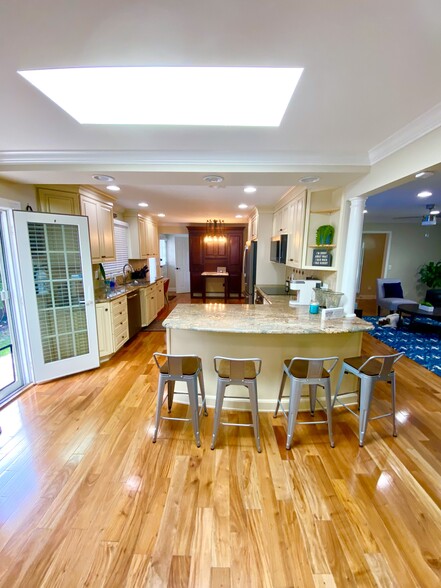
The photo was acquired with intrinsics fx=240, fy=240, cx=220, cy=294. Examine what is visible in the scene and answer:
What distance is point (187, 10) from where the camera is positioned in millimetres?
928

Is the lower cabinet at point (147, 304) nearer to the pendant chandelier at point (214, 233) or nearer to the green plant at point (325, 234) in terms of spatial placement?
the pendant chandelier at point (214, 233)

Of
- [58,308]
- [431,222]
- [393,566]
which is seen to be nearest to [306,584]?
[393,566]

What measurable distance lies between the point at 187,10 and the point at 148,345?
4.03 m

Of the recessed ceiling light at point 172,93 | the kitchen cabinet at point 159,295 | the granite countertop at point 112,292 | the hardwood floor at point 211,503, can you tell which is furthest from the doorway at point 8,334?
the kitchen cabinet at point 159,295

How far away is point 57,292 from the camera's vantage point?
3.08m

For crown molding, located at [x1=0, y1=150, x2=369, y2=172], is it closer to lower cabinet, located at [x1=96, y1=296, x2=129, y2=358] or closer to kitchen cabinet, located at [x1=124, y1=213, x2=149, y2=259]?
lower cabinet, located at [x1=96, y1=296, x2=129, y2=358]

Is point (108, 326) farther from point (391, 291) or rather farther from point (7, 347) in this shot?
point (391, 291)

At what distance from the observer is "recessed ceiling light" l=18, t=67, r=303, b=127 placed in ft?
4.52

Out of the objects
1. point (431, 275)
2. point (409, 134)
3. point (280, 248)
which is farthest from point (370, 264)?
point (409, 134)

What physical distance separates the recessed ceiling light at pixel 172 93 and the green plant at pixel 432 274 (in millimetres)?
7004

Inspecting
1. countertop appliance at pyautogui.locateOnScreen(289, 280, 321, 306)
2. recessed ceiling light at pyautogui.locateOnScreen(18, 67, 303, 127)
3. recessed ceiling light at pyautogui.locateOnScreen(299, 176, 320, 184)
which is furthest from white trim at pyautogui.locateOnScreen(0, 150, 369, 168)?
countertop appliance at pyautogui.locateOnScreen(289, 280, 321, 306)

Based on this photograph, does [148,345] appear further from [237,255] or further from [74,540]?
[237,255]

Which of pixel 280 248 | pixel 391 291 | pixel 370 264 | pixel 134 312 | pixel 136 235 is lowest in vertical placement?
pixel 134 312

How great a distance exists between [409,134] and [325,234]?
1325mm
